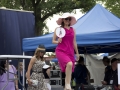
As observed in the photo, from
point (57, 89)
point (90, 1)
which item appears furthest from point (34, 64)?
point (90, 1)

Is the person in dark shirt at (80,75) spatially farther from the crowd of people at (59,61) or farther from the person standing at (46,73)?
the person standing at (46,73)

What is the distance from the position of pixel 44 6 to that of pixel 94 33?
16641 millimetres

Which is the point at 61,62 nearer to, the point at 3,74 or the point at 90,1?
the point at 3,74

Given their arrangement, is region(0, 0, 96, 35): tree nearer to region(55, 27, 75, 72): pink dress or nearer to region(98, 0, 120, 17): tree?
region(98, 0, 120, 17): tree

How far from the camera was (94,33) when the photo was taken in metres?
9.85

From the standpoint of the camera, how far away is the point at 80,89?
10.5 metres

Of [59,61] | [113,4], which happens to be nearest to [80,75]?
[59,61]

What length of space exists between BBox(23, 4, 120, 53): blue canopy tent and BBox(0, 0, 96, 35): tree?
14.7m

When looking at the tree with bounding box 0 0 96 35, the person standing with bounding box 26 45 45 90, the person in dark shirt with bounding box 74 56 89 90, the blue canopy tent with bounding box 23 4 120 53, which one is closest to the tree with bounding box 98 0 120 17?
the tree with bounding box 0 0 96 35

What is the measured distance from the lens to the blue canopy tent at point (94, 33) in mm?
9641

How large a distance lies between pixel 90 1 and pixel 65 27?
20026mm

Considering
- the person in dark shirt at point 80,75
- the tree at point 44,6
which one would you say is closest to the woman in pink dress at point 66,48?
the person in dark shirt at point 80,75

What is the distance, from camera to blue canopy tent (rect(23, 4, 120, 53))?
9.64 meters

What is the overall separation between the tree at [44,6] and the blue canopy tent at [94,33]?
1470 cm
